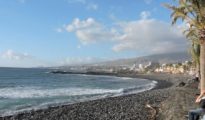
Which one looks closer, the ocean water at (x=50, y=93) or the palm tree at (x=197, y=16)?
the palm tree at (x=197, y=16)

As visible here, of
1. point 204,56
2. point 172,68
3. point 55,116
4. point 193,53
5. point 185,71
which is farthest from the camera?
point 172,68

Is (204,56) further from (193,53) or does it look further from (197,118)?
(193,53)

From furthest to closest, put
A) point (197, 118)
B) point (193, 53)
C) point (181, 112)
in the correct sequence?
point (193, 53), point (181, 112), point (197, 118)

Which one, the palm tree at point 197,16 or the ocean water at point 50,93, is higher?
the palm tree at point 197,16

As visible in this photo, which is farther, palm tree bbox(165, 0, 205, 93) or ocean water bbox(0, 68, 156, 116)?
ocean water bbox(0, 68, 156, 116)

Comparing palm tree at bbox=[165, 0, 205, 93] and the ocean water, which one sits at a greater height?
palm tree at bbox=[165, 0, 205, 93]

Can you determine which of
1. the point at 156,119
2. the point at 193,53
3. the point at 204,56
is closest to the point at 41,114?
the point at 156,119

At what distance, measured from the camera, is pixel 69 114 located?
2180 cm

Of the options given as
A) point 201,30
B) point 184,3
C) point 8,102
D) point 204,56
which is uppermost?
point 184,3

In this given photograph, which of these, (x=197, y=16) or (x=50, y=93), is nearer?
(x=197, y=16)

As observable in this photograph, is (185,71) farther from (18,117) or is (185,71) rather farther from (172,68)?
(18,117)

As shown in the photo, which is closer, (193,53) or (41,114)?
(41,114)

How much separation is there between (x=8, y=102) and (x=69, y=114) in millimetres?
12500

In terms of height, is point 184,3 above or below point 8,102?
above
